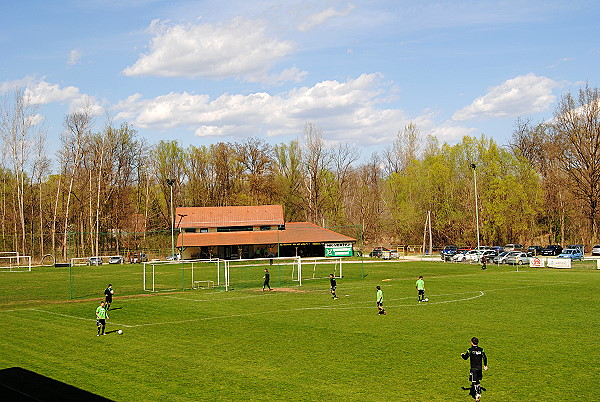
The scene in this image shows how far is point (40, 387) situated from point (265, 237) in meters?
74.0

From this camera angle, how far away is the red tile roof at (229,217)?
9518cm

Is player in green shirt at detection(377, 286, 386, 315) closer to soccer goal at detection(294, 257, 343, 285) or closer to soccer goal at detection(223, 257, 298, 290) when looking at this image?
soccer goal at detection(223, 257, 298, 290)

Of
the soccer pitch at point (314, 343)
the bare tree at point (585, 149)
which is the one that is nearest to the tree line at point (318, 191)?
the bare tree at point (585, 149)

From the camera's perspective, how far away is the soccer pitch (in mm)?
16391

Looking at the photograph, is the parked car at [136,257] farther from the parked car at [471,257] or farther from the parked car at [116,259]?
the parked car at [471,257]

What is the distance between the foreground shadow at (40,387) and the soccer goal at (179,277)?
87.3 ft

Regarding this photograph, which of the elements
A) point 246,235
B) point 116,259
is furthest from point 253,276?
point 246,235

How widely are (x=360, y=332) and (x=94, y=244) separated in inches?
3055

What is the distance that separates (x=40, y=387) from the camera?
55.5 ft

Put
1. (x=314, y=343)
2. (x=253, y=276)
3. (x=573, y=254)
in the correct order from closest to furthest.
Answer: (x=314, y=343) < (x=253, y=276) < (x=573, y=254)

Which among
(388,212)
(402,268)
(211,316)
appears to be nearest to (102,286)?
(211,316)

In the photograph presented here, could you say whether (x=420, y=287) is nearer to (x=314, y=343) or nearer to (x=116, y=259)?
(x=314, y=343)

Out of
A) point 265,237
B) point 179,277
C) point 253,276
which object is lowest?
point 179,277

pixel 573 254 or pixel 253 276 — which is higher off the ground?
pixel 573 254
